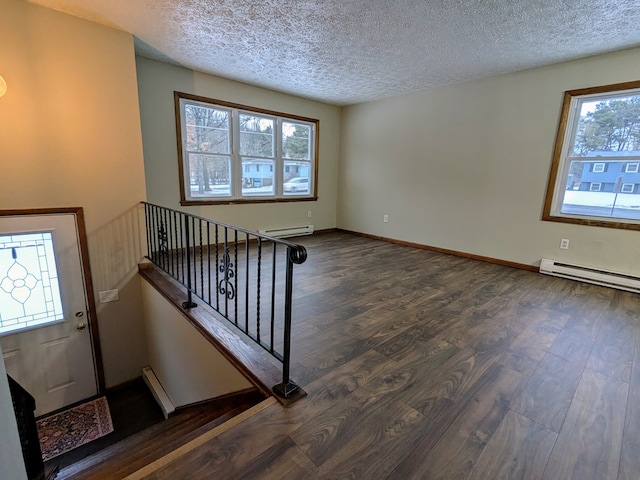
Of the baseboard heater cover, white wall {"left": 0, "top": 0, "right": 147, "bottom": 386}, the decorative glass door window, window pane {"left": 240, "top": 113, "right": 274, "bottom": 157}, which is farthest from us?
window pane {"left": 240, "top": 113, "right": 274, "bottom": 157}

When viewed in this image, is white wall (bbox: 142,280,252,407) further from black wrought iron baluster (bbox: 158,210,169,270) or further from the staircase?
black wrought iron baluster (bbox: 158,210,169,270)

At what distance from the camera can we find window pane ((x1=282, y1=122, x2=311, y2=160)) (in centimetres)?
516

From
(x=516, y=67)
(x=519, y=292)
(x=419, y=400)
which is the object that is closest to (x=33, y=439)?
(x=419, y=400)

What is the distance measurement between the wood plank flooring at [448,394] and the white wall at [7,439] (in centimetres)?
70

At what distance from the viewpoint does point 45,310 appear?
291 cm

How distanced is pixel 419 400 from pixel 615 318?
2.25m

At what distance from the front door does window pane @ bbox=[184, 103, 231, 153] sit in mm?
1813

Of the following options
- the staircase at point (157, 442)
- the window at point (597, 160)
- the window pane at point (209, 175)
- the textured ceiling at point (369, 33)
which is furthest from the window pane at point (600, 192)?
the window pane at point (209, 175)

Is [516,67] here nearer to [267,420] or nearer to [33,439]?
[267,420]

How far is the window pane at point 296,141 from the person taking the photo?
16.9ft

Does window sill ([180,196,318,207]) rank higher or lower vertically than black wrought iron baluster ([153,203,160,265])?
higher

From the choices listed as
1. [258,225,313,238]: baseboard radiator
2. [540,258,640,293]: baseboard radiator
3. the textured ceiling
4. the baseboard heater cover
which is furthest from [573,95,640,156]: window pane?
the baseboard heater cover

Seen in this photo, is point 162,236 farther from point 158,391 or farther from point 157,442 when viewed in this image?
point 157,442

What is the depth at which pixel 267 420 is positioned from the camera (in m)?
1.42
